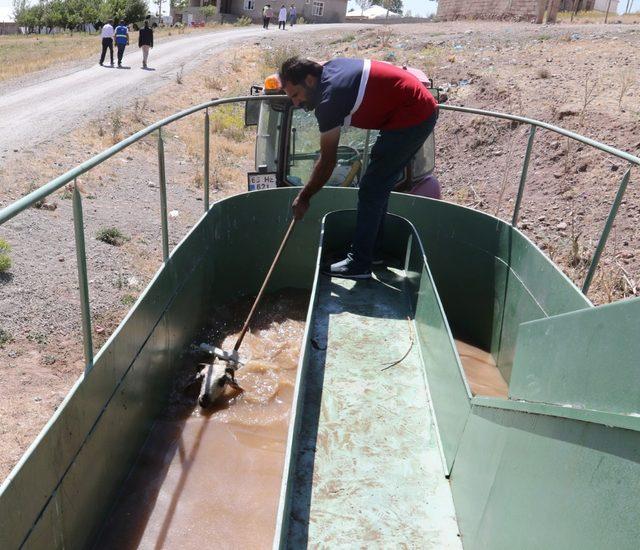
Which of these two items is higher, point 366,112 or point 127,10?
point 366,112

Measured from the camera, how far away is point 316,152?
667 cm

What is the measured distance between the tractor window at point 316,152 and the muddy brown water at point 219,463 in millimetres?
2055

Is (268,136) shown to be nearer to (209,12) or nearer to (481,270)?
(481,270)

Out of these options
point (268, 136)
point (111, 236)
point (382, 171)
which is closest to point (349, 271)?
point (382, 171)

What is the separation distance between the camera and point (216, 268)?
574 cm

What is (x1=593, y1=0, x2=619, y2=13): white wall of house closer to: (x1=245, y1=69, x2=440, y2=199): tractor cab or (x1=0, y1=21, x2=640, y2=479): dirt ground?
(x1=0, y1=21, x2=640, y2=479): dirt ground

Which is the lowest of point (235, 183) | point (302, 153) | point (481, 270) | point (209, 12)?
point (235, 183)

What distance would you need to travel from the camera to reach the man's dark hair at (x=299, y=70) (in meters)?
4.18

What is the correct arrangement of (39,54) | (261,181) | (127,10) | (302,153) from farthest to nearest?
(127,10), (39,54), (302,153), (261,181)

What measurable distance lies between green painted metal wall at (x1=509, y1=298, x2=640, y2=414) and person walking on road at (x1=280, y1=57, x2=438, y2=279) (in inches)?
83.6

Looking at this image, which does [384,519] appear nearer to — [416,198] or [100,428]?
[100,428]

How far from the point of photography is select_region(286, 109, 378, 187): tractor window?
21.5 ft

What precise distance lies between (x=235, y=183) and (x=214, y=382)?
7.72 meters

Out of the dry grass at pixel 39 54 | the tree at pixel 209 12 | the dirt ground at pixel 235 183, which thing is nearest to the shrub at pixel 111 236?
the dirt ground at pixel 235 183
